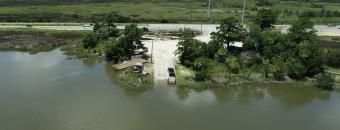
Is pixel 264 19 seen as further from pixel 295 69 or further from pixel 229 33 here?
pixel 295 69

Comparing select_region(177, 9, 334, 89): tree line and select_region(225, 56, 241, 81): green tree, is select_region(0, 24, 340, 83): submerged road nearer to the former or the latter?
select_region(177, 9, 334, 89): tree line

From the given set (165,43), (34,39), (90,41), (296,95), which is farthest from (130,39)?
(296,95)

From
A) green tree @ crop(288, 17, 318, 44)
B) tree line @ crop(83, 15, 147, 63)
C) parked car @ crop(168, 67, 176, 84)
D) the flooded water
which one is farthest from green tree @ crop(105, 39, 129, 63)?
green tree @ crop(288, 17, 318, 44)

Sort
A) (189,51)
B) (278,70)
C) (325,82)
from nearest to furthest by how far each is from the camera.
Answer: (325,82), (278,70), (189,51)

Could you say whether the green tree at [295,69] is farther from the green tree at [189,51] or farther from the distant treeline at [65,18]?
the distant treeline at [65,18]

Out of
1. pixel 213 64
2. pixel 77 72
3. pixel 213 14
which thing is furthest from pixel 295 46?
pixel 213 14

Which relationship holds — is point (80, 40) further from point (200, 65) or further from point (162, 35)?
point (200, 65)

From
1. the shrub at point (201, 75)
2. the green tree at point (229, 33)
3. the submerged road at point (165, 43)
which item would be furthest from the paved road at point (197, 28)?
the shrub at point (201, 75)

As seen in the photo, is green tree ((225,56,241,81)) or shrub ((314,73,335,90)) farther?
green tree ((225,56,241,81))
